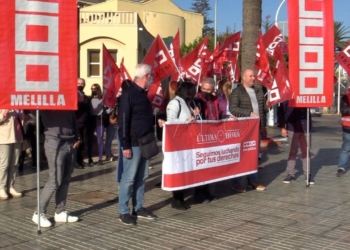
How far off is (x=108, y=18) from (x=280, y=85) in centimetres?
2336

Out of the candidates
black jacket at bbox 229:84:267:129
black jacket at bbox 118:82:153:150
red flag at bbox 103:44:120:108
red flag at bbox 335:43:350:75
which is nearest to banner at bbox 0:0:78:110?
black jacket at bbox 118:82:153:150

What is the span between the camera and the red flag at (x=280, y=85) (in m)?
9.74

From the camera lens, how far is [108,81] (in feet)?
39.5

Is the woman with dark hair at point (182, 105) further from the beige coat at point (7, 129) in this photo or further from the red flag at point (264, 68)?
the red flag at point (264, 68)

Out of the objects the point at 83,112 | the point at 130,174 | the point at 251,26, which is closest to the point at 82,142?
the point at 83,112

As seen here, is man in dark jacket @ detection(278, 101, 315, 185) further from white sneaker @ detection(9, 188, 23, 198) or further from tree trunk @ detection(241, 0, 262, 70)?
tree trunk @ detection(241, 0, 262, 70)

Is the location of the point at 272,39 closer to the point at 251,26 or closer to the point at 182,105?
the point at 251,26

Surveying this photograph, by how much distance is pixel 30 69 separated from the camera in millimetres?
6441

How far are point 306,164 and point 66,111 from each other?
5.14m

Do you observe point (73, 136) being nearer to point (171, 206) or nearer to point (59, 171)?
point (59, 171)

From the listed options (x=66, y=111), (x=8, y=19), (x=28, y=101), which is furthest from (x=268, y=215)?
(x=8, y=19)

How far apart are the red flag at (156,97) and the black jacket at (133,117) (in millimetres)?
3615

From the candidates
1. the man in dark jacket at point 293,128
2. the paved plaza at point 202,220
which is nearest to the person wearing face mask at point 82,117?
the paved plaza at point 202,220

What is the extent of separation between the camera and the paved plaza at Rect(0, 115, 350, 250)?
6430 millimetres
